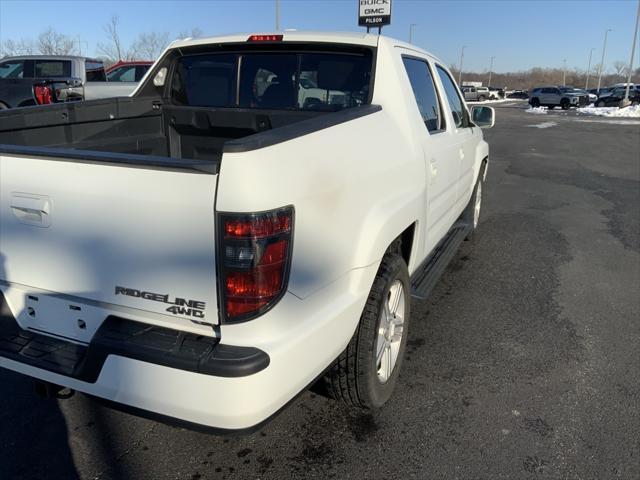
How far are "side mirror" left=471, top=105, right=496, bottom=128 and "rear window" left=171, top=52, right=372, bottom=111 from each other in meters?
2.52

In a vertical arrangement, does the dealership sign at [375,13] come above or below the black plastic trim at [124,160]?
above

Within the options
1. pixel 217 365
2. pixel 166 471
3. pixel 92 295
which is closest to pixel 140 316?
pixel 92 295

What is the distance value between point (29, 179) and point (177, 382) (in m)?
1.02

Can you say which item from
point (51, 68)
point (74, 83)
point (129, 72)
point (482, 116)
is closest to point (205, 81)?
point (482, 116)

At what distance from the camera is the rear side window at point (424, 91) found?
3.46 metres

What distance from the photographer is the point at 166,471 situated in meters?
2.44

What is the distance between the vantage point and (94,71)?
43.4 feet

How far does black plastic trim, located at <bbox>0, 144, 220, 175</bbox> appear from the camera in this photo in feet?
5.84

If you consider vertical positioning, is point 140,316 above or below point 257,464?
above

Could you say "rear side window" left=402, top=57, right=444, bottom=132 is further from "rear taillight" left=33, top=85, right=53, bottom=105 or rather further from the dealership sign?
the dealership sign

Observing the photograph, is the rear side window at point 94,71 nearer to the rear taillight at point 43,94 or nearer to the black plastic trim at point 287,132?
the rear taillight at point 43,94

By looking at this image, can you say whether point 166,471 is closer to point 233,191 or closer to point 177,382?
point 177,382

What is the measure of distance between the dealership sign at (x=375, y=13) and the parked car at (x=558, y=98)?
34963 millimetres

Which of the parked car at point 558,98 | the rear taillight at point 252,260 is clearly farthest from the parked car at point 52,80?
the parked car at point 558,98
